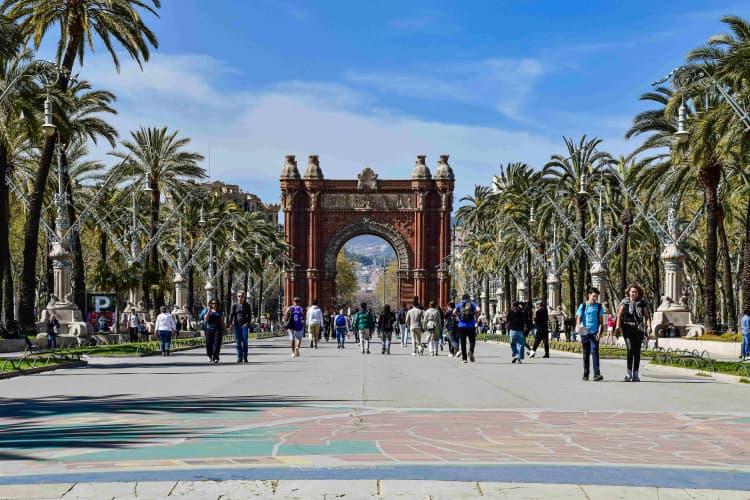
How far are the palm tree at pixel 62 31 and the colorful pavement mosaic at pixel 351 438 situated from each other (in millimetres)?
22591

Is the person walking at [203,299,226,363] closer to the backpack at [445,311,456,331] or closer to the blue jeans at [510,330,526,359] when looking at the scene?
the blue jeans at [510,330,526,359]

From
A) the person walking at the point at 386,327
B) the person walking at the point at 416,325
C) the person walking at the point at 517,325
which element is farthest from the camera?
the person walking at the point at 386,327

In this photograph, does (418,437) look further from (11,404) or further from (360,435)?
(11,404)

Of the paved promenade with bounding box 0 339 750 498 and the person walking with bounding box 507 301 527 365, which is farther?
the person walking with bounding box 507 301 527 365

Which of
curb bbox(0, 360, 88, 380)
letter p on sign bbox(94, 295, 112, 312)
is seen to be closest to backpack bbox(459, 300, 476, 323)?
curb bbox(0, 360, 88, 380)

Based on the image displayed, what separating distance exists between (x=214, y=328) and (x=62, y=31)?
45.9 feet

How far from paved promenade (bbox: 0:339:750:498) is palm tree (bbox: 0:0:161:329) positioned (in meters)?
16.4

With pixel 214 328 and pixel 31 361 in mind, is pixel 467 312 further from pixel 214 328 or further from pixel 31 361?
pixel 31 361

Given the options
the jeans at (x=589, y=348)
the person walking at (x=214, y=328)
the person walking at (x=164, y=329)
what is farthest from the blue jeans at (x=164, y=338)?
the jeans at (x=589, y=348)

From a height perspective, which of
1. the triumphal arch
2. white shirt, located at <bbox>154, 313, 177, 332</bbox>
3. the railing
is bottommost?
the railing

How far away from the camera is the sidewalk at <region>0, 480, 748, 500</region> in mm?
6824

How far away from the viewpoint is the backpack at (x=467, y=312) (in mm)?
26391

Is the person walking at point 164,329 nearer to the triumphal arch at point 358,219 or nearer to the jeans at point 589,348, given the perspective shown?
the jeans at point 589,348

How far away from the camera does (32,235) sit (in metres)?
34.3
